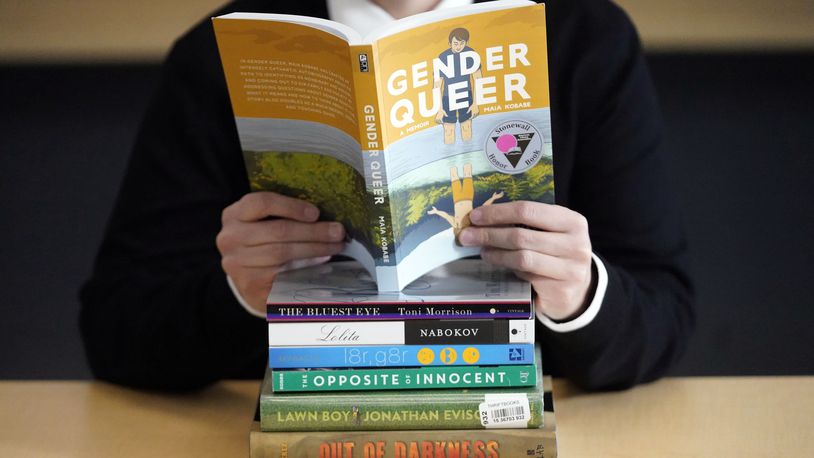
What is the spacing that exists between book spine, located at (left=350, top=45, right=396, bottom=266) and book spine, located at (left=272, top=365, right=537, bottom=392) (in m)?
0.11

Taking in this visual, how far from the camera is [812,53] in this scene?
3.04 meters

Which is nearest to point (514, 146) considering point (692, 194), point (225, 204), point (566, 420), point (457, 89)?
point (457, 89)

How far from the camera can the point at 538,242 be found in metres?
1.08

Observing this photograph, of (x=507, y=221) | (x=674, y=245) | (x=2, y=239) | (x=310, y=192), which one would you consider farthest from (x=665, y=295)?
(x=2, y=239)

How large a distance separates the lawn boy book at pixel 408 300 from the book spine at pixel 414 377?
51 mm

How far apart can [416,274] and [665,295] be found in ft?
1.41

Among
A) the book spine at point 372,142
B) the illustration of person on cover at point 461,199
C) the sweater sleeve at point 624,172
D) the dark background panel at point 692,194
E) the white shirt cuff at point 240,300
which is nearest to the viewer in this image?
the book spine at point 372,142

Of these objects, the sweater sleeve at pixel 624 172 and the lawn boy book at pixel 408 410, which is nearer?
the lawn boy book at pixel 408 410

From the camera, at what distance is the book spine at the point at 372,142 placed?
0.96 metres

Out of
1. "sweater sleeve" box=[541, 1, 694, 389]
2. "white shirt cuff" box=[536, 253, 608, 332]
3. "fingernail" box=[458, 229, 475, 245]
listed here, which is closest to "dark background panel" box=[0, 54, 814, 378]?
"sweater sleeve" box=[541, 1, 694, 389]

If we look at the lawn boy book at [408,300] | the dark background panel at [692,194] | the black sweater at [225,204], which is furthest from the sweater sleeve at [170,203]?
the dark background panel at [692,194]

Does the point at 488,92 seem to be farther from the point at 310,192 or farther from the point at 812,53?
the point at 812,53

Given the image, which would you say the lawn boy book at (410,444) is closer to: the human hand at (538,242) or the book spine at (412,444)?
the book spine at (412,444)

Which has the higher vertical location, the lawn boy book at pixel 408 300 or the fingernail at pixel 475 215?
the fingernail at pixel 475 215
